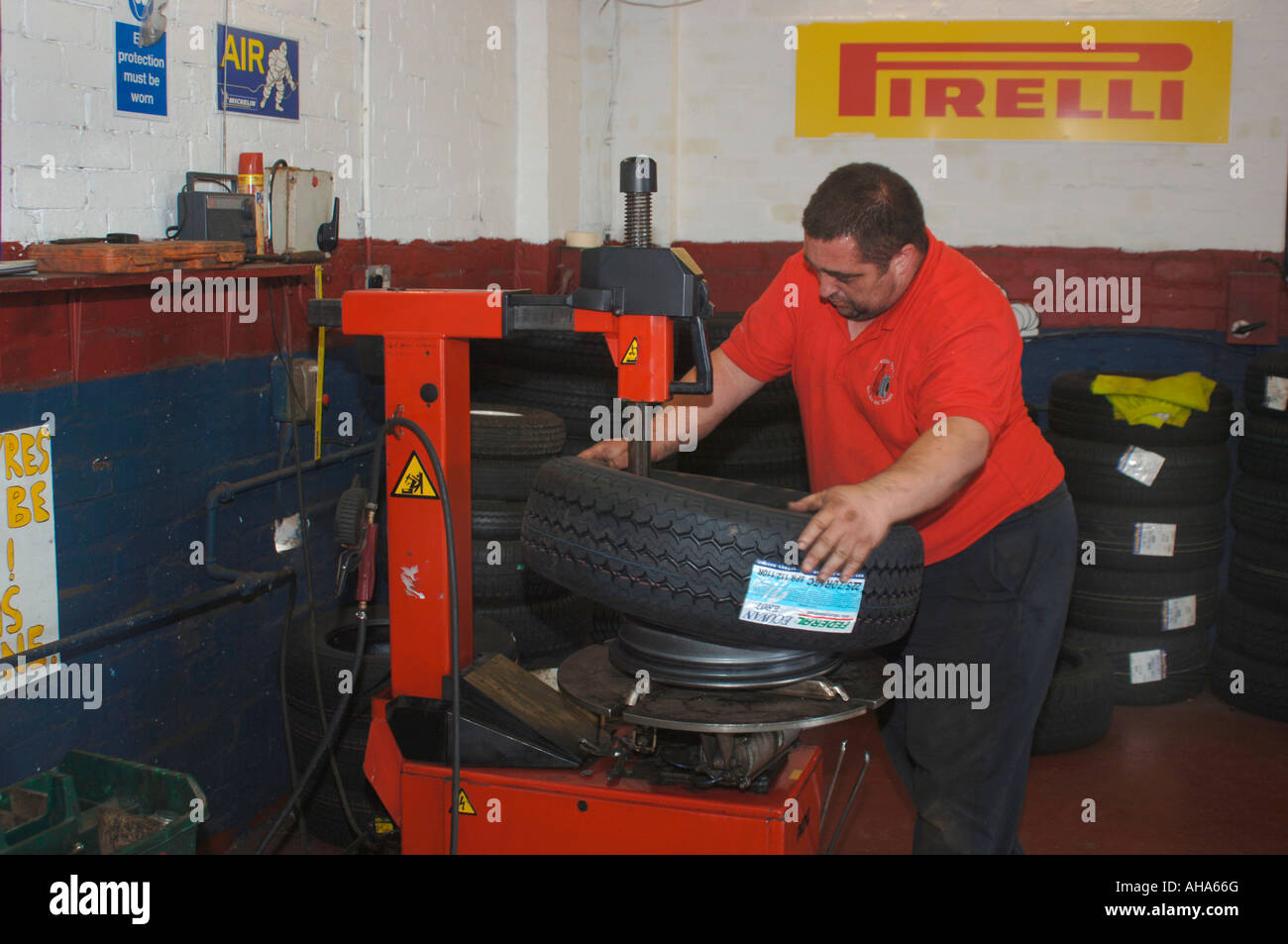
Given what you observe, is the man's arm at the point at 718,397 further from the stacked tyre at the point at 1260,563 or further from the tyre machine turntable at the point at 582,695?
the stacked tyre at the point at 1260,563

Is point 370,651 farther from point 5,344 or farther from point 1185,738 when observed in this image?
point 1185,738

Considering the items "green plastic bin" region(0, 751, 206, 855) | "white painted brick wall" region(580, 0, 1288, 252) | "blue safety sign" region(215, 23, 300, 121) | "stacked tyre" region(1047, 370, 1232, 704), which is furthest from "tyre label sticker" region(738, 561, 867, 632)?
"white painted brick wall" region(580, 0, 1288, 252)

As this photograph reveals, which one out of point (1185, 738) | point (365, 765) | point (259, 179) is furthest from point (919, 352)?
point (1185, 738)

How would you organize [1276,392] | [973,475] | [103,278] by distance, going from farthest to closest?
[1276,392] → [103,278] → [973,475]

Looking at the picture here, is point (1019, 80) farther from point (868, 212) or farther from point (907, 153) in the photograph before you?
point (868, 212)

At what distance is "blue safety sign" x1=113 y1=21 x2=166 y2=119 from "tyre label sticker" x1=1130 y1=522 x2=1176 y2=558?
3535mm

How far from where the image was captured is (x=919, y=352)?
2.29 m

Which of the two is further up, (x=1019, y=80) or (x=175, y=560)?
(x=1019, y=80)

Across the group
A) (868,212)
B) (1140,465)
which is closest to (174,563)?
(868,212)

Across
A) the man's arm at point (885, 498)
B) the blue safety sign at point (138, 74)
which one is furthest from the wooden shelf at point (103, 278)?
the man's arm at point (885, 498)

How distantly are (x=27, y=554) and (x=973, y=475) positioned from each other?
1.83 meters

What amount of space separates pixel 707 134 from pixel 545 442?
84.9 inches

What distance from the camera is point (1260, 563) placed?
445 centimetres

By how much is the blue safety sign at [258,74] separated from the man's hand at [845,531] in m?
1.89
